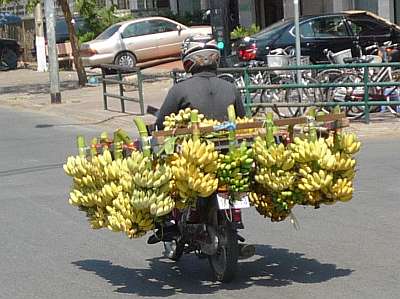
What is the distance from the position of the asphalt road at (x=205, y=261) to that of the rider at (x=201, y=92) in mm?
582

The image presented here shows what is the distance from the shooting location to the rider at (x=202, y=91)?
6895 mm

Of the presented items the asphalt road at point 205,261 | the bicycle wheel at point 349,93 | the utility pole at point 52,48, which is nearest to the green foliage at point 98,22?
the utility pole at point 52,48

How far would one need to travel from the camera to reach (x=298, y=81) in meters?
16.4

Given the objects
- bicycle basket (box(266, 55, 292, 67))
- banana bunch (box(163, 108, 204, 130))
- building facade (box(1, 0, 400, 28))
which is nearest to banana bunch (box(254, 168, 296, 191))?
banana bunch (box(163, 108, 204, 130))

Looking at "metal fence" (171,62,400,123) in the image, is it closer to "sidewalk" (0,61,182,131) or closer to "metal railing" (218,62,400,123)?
"metal railing" (218,62,400,123)

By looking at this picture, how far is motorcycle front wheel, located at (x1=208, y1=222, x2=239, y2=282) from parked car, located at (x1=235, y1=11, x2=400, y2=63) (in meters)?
14.1

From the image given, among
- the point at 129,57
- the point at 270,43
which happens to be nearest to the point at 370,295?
the point at 270,43

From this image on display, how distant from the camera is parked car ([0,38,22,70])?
124ft

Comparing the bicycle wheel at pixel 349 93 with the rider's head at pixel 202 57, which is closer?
the rider's head at pixel 202 57

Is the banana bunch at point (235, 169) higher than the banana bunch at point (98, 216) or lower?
higher

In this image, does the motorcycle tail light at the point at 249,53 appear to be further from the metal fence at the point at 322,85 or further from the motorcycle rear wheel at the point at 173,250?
the motorcycle rear wheel at the point at 173,250

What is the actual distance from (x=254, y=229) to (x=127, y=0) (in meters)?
40.0

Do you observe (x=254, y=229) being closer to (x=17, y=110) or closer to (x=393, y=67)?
(x=393, y=67)

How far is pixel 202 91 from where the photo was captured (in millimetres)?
6902
